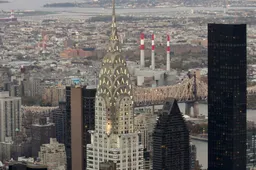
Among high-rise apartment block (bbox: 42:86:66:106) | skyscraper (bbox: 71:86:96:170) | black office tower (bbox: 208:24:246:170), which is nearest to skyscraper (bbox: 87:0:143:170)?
skyscraper (bbox: 71:86:96:170)

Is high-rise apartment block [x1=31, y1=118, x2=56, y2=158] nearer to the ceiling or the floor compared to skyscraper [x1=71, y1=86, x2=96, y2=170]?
nearer to the floor

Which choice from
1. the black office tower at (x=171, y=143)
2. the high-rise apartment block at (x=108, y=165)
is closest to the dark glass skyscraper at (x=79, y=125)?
the black office tower at (x=171, y=143)

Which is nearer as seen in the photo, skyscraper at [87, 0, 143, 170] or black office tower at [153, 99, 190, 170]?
skyscraper at [87, 0, 143, 170]

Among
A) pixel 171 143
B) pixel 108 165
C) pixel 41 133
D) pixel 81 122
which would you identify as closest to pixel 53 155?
pixel 81 122

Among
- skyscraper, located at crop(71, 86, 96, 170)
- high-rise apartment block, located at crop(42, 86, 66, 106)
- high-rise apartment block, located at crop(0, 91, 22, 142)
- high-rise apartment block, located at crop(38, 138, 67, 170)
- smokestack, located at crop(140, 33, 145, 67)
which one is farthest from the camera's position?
smokestack, located at crop(140, 33, 145, 67)

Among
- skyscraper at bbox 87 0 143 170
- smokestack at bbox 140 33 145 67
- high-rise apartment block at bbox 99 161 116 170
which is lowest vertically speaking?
smokestack at bbox 140 33 145 67

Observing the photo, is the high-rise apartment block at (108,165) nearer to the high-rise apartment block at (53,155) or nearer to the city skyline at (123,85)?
the city skyline at (123,85)

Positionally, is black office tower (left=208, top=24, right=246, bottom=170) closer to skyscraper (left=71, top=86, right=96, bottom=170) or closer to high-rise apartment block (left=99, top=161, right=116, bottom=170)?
skyscraper (left=71, top=86, right=96, bottom=170)

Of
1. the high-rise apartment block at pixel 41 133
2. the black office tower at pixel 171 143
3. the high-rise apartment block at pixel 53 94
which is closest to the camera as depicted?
the black office tower at pixel 171 143

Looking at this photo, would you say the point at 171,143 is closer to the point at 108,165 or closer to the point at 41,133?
the point at 41,133
